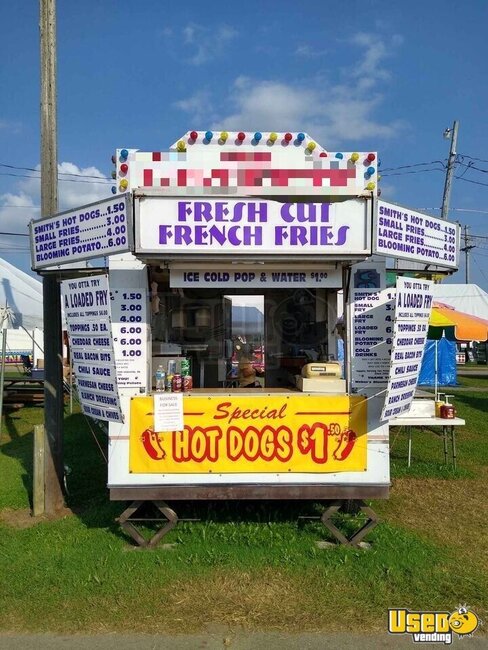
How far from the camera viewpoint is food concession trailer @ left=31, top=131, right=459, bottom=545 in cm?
420

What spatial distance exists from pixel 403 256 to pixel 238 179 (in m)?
1.52

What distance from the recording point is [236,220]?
4.19 m

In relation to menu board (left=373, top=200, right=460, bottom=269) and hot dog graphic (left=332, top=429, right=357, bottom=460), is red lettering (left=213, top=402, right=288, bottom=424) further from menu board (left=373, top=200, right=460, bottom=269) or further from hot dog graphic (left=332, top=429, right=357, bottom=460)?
menu board (left=373, top=200, right=460, bottom=269)

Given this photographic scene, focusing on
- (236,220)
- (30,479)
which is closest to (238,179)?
(236,220)

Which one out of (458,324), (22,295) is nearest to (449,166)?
(458,324)

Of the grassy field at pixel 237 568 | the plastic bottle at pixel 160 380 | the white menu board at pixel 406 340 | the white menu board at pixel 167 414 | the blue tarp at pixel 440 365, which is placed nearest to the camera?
the grassy field at pixel 237 568

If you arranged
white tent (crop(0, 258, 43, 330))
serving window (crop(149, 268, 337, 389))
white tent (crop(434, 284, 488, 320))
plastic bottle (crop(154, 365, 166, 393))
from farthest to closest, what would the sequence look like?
white tent (crop(434, 284, 488, 320)) → white tent (crop(0, 258, 43, 330)) → serving window (crop(149, 268, 337, 389)) → plastic bottle (crop(154, 365, 166, 393))

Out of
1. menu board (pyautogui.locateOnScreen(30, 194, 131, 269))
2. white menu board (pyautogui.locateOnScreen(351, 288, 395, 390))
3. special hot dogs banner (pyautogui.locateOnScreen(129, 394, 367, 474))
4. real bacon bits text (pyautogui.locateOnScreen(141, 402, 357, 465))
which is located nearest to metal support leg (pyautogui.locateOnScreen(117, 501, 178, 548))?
special hot dogs banner (pyautogui.locateOnScreen(129, 394, 367, 474))

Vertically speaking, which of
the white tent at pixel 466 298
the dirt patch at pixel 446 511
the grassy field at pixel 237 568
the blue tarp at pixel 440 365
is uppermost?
the white tent at pixel 466 298

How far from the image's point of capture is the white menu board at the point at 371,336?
4.79 meters

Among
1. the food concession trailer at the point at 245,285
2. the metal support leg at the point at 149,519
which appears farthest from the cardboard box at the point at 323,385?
the metal support leg at the point at 149,519

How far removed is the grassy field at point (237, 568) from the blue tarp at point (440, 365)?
725cm

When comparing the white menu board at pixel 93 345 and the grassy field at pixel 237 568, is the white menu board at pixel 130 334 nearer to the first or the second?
the white menu board at pixel 93 345

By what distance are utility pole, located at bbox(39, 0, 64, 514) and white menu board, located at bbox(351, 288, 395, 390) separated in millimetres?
3081
